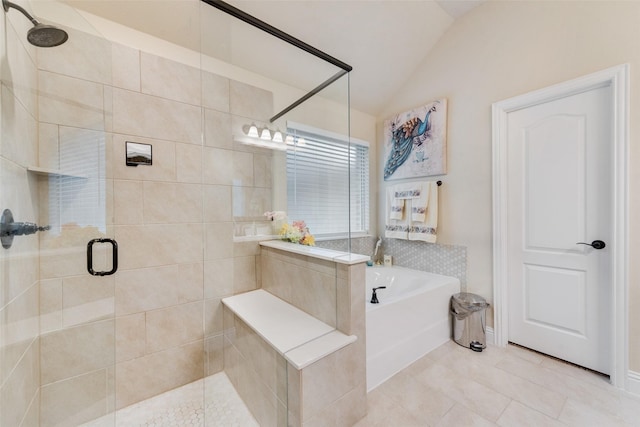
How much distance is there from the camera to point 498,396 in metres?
1.54

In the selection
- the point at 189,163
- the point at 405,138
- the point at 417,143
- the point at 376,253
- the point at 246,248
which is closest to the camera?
the point at 189,163

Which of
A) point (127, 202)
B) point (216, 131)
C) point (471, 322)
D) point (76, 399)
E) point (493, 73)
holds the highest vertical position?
point (493, 73)

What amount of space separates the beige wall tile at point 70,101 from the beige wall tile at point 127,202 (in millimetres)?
380

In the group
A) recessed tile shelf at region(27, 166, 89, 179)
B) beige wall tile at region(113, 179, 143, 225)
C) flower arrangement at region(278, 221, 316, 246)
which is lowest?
flower arrangement at region(278, 221, 316, 246)

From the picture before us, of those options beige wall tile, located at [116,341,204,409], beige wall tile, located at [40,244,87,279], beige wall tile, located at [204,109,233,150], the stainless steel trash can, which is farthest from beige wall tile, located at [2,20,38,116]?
the stainless steel trash can

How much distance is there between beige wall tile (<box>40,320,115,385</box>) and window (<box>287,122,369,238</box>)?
4.78ft

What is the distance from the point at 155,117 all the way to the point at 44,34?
58 cm

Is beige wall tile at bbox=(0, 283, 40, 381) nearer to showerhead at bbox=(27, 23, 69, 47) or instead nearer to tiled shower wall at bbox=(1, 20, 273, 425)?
tiled shower wall at bbox=(1, 20, 273, 425)

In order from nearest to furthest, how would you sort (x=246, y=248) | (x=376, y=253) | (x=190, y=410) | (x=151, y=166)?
(x=190, y=410)
(x=151, y=166)
(x=246, y=248)
(x=376, y=253)

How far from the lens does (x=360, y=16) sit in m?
2.03

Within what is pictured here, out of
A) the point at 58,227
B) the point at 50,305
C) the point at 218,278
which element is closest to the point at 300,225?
the point at 218,278

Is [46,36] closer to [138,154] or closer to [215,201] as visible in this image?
[138,154]

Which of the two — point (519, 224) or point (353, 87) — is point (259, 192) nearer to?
point (353, 87)

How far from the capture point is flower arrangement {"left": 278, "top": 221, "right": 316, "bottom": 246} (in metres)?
1.96
